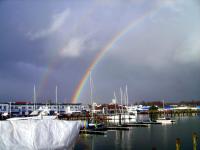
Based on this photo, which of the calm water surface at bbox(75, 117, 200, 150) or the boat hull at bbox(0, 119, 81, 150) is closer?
the boat hull at bbox(0, 119, 81, 150)

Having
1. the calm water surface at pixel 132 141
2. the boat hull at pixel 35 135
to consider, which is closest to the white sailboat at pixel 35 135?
the boat hull at pixel 35 135

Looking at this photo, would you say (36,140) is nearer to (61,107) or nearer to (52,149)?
(52,149)

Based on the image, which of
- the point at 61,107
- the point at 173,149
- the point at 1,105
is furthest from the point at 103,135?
the point at 61,107

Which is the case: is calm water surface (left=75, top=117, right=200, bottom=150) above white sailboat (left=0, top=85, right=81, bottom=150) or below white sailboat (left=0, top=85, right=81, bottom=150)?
below

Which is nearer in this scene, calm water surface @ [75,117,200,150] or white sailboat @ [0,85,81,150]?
white sailboat @ [0,85,81,150]

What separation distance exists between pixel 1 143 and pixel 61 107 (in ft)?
576

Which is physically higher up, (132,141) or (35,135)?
(35,135)

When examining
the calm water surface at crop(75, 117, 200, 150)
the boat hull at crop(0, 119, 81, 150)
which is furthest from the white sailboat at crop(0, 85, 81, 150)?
the calm water surface at crop(75, 117, 200, 150)

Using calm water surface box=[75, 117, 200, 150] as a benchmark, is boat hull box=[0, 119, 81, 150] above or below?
above

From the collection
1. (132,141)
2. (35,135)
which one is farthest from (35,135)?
(132,141)

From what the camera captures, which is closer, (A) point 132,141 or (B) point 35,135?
(B) point 35,135

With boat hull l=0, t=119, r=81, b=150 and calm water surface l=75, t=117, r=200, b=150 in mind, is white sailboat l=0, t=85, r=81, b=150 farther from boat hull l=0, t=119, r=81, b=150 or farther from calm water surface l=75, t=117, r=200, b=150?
calm water surface l=75, t=117, r=200, b=150

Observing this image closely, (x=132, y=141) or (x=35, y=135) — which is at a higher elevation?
(x=35, y=135)

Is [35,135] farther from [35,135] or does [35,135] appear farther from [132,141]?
[132,141]
